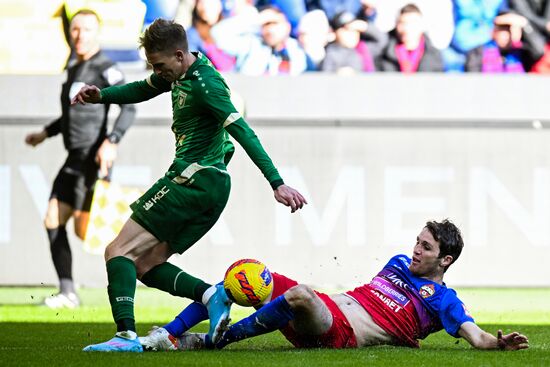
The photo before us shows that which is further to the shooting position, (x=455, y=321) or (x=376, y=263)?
(x=376, y=263)

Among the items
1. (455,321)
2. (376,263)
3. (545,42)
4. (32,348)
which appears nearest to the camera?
(455,321)

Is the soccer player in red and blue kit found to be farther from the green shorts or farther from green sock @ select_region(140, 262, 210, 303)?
the green shorts

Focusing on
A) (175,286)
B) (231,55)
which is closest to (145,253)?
(175,286)

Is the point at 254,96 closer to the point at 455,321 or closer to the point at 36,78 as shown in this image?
the point at 36,78

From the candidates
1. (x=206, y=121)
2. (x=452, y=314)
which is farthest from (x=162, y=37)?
(x=452, y=314)

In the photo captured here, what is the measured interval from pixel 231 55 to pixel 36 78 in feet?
7.92

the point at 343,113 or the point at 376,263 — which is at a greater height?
the point at 343,113

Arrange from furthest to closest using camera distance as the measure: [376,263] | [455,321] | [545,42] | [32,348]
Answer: [545,42] → [376,263] → [32,348] → [455,321]

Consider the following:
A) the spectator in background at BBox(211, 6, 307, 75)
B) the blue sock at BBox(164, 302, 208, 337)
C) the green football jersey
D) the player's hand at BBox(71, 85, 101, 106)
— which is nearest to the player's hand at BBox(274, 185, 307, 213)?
the green football jersey

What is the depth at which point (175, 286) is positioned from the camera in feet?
21.5

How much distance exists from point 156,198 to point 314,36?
347 inches

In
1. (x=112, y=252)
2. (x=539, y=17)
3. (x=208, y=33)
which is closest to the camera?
(x=112, y=252)

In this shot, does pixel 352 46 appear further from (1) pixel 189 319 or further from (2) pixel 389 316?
(1) pixel 189 319

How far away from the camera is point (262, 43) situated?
1494 centimetres
